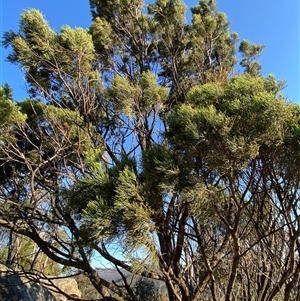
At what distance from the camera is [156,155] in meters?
2.62

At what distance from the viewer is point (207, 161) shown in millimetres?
2531

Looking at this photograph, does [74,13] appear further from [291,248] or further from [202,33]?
[291,248]

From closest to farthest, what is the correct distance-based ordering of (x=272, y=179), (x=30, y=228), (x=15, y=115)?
(x=272, y=179) < (x=15, y=115) < (x=30, y=228)

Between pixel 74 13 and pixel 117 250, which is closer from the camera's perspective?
pixel 117 250

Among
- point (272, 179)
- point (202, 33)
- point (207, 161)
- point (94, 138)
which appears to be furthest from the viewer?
point (202, 33)

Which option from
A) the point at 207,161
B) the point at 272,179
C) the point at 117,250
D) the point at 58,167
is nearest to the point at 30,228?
the point at 58,167

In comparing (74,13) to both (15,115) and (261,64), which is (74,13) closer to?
(15,115)

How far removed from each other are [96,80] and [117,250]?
2.01 meters

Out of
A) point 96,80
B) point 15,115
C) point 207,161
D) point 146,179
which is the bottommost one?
point 146,179

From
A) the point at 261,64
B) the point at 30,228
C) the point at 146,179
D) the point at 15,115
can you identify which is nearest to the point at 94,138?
the point at 15,115

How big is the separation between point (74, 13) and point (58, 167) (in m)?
2.37

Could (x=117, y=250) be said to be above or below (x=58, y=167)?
below

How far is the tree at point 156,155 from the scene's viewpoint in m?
2.42

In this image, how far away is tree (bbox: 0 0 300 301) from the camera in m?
2.42
